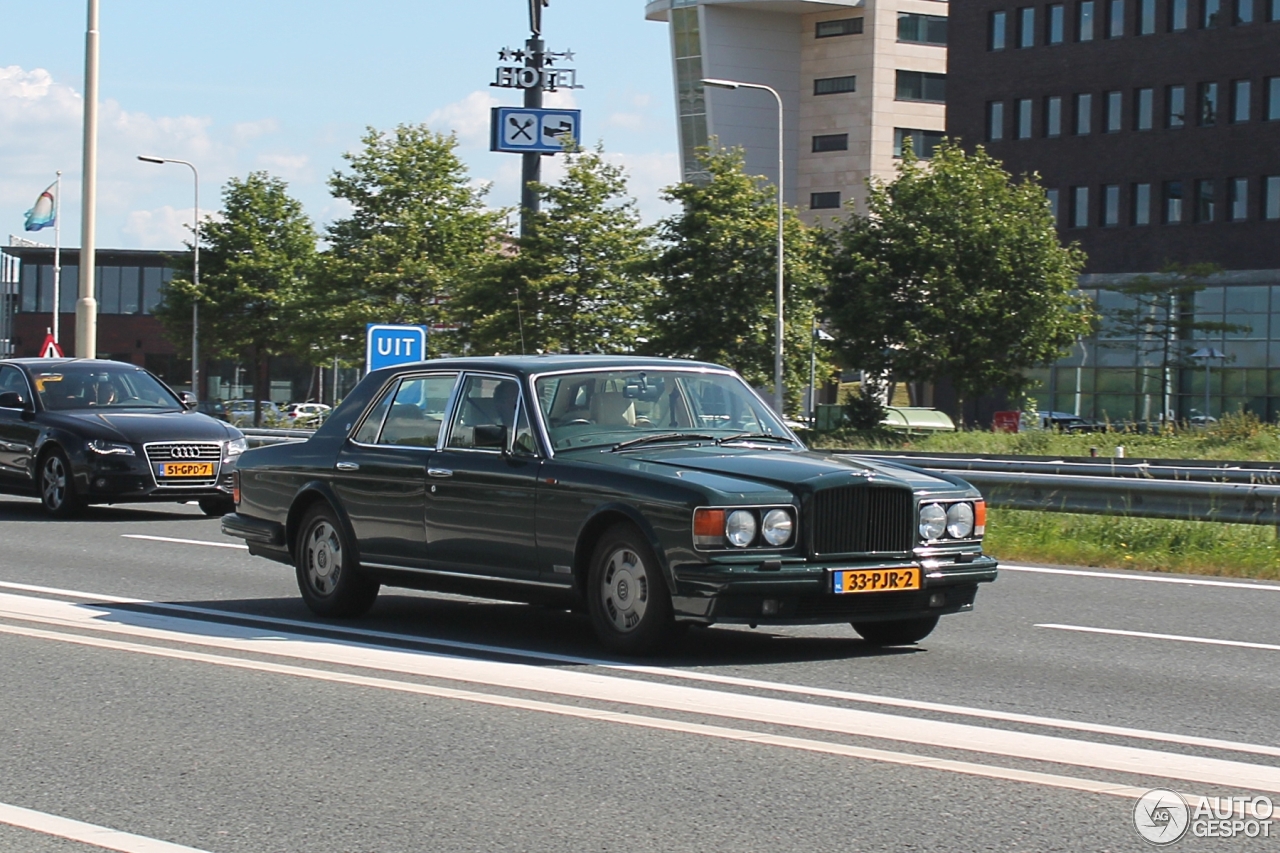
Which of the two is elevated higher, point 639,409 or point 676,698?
point 639,409

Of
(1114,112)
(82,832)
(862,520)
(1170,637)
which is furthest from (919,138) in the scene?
(82,832)

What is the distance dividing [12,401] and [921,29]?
83.9 meters

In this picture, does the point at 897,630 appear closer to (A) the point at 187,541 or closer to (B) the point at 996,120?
(A) the point at 187,541

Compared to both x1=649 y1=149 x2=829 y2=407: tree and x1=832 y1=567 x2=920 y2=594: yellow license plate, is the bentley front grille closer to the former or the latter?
x1=832 y1=567 x2=920 y2=594: yellow license plate

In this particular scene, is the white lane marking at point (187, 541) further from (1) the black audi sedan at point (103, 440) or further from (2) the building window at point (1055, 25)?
(2) the building window at point (1055, 25)

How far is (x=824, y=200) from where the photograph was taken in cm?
9812

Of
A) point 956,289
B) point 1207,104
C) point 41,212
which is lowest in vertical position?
point 956,289

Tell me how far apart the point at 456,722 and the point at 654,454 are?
7.67ft

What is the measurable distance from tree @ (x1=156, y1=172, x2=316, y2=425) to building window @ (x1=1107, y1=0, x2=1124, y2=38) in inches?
1270

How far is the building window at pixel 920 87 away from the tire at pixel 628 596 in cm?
9081

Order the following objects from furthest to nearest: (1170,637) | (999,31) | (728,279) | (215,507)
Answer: (999,31) → (728,279) → (215,507) → (1170,637)

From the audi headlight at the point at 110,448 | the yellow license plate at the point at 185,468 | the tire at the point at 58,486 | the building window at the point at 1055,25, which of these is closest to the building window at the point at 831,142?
the building window at the point at 1055,25

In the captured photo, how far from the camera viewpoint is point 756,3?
94.6 metres

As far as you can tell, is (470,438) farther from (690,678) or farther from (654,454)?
(690,678)
